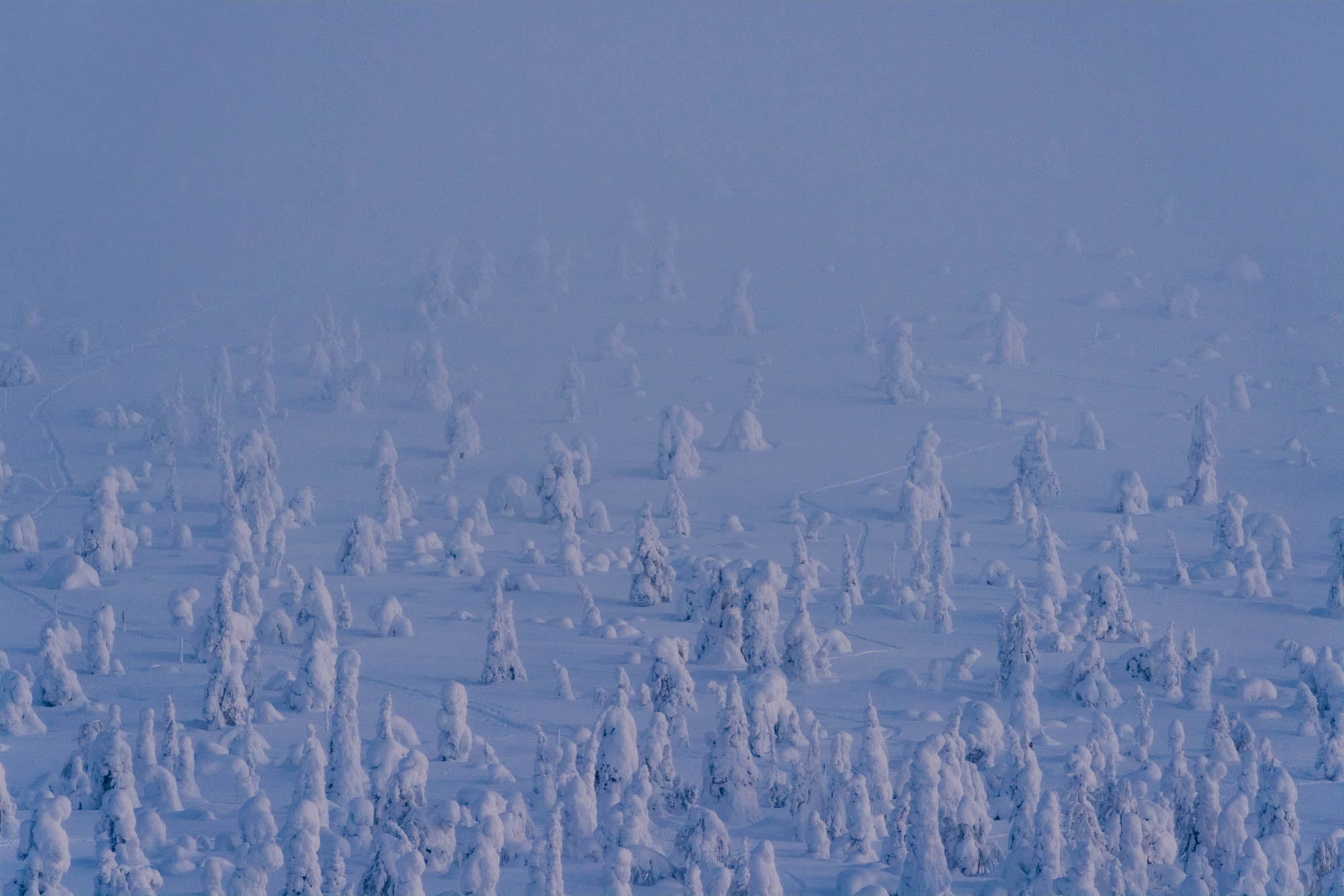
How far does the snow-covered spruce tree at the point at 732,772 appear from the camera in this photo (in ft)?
70.4

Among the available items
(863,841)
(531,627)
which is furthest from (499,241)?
(863,841)

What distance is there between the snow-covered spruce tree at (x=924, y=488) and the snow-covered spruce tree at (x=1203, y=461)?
16.1ft

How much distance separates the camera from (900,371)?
4791cm

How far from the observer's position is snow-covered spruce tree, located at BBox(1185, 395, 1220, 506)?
38875mm

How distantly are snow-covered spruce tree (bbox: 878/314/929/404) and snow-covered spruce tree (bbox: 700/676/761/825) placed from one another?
26.4 m

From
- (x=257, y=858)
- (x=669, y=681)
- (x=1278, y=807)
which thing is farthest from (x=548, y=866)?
(x=1278, y=807)

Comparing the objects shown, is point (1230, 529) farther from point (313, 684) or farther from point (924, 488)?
point (313, 684)

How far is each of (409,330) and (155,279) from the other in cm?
1355

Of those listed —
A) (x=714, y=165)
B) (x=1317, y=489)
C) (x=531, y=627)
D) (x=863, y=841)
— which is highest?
(x=714, y=165)

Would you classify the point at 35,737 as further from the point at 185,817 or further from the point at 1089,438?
the point at 1089,438

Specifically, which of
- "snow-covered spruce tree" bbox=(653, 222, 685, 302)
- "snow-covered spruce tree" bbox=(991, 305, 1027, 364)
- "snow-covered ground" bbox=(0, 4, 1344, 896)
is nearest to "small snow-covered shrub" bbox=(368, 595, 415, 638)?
"snow-covered ground" bbox=(0, 4, 1344, 896)

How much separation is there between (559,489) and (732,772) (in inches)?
606

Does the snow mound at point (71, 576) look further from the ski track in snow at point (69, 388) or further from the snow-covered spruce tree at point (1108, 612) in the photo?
the snow-covered spruce tree at point (1108, 612)

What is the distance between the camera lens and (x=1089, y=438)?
143ft
